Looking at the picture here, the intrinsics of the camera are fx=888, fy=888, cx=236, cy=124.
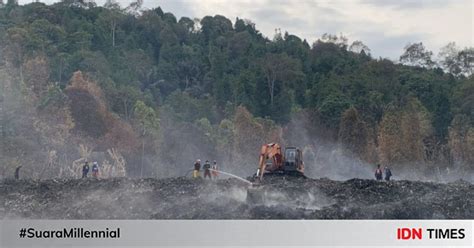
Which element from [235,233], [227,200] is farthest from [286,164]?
[235,233]

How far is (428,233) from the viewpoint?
1052 centimetres

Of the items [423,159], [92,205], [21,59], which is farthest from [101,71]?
[92,205]

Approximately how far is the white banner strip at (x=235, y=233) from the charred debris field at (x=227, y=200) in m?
4.04

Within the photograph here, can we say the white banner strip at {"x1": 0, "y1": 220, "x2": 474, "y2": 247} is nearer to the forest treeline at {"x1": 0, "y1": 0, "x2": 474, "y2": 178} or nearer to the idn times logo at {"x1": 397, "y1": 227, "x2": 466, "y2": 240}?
the idn times logo at {"x1": 397, "y1": 227, "x2": 466, "y2": 240}

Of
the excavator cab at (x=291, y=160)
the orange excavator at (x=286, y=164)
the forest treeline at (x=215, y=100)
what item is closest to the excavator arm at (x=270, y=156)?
the orange excavator at (x=286, y=164)

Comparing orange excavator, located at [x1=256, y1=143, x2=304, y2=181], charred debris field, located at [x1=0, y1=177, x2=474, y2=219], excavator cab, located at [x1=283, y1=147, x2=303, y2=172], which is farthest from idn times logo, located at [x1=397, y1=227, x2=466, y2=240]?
excavator cab, located at [x1=283, y1=147, x2=303, y2=172]

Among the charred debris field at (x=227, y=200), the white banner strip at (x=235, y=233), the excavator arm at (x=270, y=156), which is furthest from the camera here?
the excavator arm at (x=270, y=156)

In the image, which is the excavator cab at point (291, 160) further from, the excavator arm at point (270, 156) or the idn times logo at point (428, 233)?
the idn times logo at point (428, 233)

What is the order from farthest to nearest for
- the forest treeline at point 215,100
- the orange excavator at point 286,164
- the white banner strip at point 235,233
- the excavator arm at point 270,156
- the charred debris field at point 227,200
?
the forest treeline at point 215,100 → the orange excavator at point 286,164 → the excavator arm at point 270,156 → the charred debris field at point 227,200 → the white banner strip at point 235,233

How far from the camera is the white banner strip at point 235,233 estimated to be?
1046 centimetres

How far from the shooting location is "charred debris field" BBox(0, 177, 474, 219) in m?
15.5

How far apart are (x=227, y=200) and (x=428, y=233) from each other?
6648 mm

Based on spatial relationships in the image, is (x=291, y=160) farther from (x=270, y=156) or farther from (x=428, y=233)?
(x=428, y=233)

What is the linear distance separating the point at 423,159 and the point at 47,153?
11.9 metres
